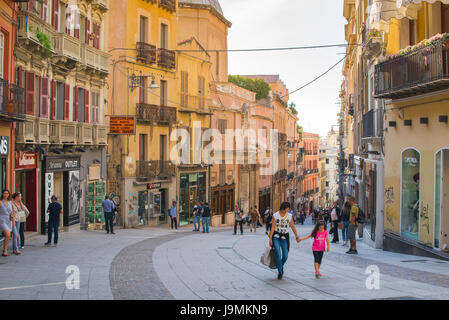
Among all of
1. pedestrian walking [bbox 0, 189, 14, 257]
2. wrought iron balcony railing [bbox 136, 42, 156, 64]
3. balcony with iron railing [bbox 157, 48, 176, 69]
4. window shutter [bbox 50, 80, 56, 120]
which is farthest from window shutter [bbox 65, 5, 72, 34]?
balcony with iron railing [bbox 157, 48, 176, 69]

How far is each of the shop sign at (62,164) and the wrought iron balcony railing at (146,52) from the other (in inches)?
439

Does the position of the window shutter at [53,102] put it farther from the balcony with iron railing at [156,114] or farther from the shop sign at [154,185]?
the shop sign at [154,185]

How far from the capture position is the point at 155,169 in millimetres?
37188

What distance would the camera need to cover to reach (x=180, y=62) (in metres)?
41.0

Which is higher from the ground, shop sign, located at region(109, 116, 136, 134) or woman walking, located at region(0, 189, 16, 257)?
shop sign, located at region(109, 116, 136, 134)

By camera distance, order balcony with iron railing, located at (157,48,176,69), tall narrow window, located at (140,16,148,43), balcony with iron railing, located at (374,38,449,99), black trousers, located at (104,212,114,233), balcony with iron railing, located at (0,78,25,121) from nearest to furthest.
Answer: balcony with iron railing, located at (374,38,449,99)
balcony with iron railing, located at (0,78,25,121)
black trousers, located at (104,212,114,233)
tall narrow window, located at (140,16,148,43)
balcony with iron railing, located at (157,48,176,69)

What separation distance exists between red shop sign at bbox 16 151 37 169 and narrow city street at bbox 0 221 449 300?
359 centimetres

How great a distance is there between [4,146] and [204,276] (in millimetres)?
9678

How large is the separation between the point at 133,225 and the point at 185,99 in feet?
35.1

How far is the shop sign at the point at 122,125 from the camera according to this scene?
30.8m

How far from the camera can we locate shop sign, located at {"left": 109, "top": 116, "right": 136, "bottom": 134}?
30.8 metres

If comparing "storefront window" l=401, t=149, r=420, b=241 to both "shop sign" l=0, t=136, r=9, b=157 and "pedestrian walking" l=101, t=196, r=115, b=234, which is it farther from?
"shop sign" l=0, t=136, r=9, b=157

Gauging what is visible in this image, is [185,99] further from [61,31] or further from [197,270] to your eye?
[197,270]
